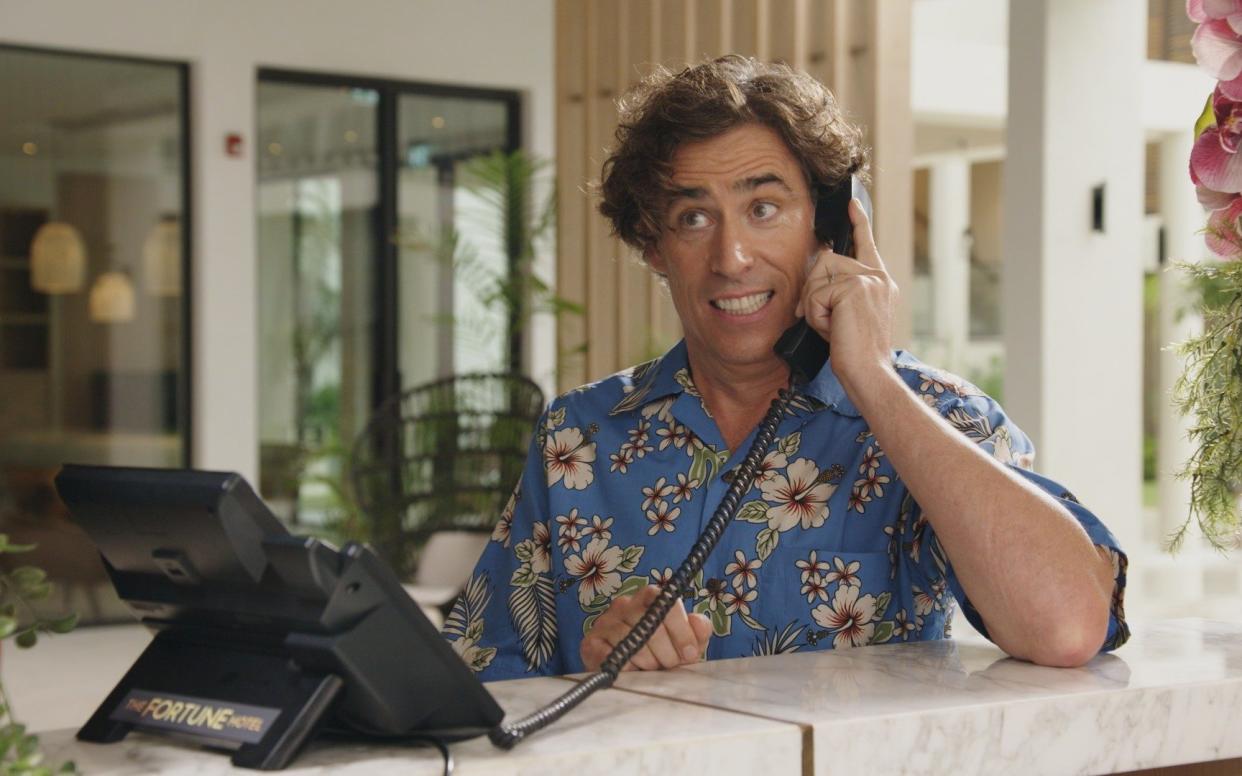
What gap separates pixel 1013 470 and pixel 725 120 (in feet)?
2.02

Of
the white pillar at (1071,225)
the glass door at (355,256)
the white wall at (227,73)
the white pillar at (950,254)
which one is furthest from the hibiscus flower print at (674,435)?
the white pillar at (950,254)

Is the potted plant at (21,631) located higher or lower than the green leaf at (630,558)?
higher

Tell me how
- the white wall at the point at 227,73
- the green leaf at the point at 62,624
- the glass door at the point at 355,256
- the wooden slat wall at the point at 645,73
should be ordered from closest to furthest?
the green leaf at the point at 62,624 → the wooden slat wall at the point at 645,73 → the white wall at the point at 227,73 → the glass door at the point at 355,256

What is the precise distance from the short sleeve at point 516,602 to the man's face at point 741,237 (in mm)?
300

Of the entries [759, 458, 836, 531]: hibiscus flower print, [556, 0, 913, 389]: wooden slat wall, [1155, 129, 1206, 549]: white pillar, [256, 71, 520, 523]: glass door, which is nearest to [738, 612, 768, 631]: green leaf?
Answer: [759, 458, 836, 531]: hibiscus flower print

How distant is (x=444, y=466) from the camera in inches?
276

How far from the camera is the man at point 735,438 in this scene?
1.90 m

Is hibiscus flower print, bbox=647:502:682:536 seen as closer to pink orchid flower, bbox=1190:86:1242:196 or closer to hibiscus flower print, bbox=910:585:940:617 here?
hibiscus flower print, bbox=910:585:940:617

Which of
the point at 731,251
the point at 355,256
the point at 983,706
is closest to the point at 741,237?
the point at 731,251

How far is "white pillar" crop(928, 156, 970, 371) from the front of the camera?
60.6ft

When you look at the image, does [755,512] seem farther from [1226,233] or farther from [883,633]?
[1226,233]

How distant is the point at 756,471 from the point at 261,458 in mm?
6763

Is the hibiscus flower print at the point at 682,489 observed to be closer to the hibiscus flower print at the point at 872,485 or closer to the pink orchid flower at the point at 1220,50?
the hibiscus flower print at the point at 872,485

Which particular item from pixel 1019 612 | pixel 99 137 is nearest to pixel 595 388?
pixel 1019 612
